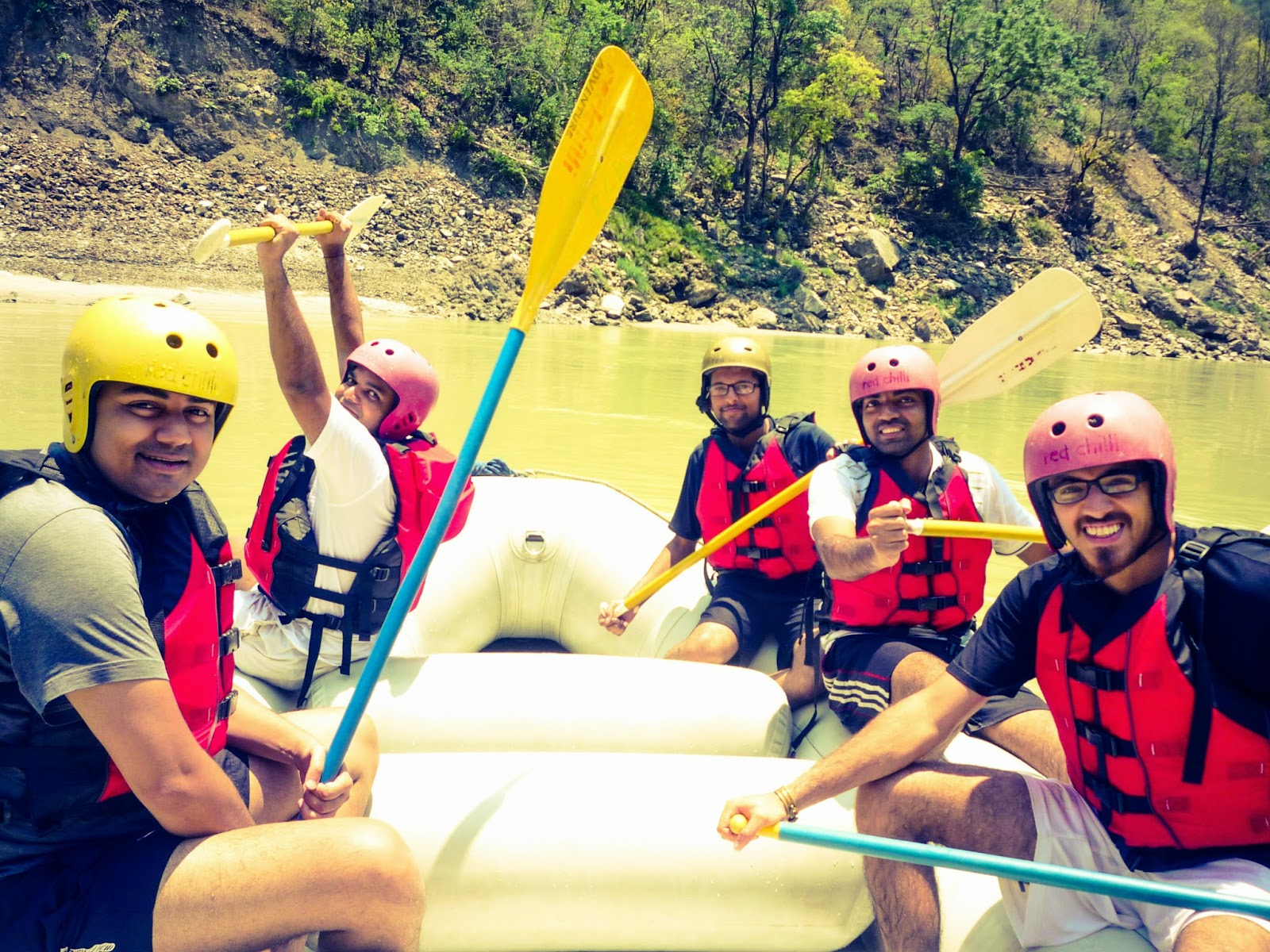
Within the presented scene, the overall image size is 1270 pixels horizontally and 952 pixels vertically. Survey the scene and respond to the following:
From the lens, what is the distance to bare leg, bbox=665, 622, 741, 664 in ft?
10.7

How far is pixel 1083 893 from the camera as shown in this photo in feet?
6.06

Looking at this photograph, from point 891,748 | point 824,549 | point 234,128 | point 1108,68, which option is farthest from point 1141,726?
point 1108,68

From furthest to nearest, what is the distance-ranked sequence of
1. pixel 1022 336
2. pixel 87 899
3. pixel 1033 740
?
pixel 1022 336, pixel 1033 740, pixel 87 899

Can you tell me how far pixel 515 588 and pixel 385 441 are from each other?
1.36 meters

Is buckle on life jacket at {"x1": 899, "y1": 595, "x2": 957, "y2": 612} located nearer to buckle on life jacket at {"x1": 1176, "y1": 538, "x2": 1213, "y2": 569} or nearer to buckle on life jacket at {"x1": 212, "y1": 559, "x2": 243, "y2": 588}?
buckle on life jacket at {"x1": 1176, "y1": 538, "x2": 1213, "y2": 569}

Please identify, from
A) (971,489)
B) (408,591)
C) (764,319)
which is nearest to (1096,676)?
(971,489)

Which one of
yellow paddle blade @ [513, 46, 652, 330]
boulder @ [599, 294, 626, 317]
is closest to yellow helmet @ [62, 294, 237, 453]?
yellow paddle blade @ [513, 46, 652, 330]

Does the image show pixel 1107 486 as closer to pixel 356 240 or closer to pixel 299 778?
pixel 299 778

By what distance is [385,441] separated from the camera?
2723 millimetres

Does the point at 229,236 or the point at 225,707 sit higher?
the point at 229,236

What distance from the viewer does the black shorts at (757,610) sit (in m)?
3.39

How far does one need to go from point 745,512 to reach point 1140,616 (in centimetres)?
184

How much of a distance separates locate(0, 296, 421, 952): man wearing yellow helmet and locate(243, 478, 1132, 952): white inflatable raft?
1.62ft

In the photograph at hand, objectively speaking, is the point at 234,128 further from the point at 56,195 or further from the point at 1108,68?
the point at 1108,68
